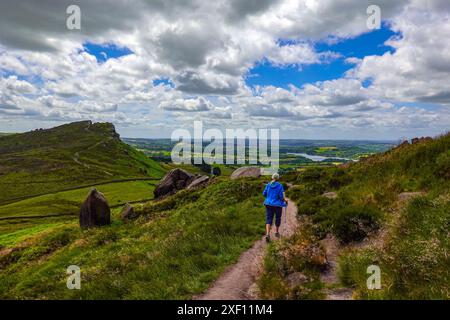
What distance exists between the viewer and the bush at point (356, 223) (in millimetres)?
10453

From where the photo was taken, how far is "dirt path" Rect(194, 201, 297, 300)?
24.1 feet

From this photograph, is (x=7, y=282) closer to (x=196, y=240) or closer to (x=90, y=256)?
(x=90, y=256)

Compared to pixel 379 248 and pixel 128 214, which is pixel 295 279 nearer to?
pixel 379 248

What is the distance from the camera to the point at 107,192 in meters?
115

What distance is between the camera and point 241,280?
26.9 feet

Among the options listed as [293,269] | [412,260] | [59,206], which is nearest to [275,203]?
[293,269]

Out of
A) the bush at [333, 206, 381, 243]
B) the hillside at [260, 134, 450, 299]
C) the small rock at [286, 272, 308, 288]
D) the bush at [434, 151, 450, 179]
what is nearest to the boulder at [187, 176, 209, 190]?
the hillside at [260, 134, 450, 299]

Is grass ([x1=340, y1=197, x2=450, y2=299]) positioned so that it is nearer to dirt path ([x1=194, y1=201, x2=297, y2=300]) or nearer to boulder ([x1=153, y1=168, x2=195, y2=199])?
dirt path ([x1=194, y1=201, x2=297, y2=300])

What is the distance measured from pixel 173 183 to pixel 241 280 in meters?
44.5

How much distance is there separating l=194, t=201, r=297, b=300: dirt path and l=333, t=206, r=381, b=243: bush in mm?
2883

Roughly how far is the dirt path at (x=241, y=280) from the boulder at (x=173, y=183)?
134 feet

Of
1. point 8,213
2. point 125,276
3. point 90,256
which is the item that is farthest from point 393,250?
point 8,213

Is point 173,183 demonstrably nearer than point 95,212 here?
No
